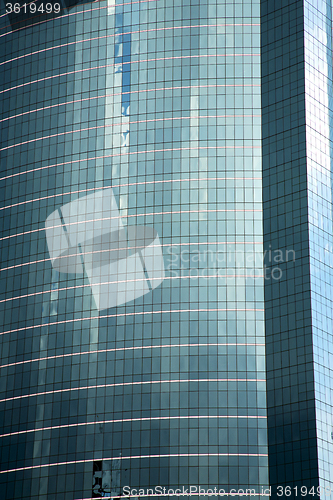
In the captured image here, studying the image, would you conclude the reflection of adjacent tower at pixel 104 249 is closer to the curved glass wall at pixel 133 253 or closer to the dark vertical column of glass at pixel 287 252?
the curved glass wall at pixel 133 253

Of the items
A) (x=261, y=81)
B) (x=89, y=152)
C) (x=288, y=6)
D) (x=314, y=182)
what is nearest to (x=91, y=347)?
(x=89, y=152)

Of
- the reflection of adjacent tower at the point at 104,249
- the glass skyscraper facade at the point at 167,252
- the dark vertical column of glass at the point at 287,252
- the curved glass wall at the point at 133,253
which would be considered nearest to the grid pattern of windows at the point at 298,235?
the dark vertical column of glass at the point at 287,252

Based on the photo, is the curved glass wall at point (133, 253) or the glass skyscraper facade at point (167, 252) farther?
the curved glass wall at point (133, 253)

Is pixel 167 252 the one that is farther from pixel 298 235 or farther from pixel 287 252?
pixel 298 235

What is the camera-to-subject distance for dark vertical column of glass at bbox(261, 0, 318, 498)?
3659 inches

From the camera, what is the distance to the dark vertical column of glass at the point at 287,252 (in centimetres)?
9294

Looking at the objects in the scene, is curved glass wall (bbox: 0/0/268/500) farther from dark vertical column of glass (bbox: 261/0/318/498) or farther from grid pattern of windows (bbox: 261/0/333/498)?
grid pattern of windows (bbox: 261/0/333/498)

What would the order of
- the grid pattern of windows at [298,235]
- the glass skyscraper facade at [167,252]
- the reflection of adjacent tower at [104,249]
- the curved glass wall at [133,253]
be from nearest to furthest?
the grid pattern of windows at [298,235] → the glass skyscraper facade at [167,252] → the curved glass wall at [133,253] → the reflection of adjacent tower at [104,249]

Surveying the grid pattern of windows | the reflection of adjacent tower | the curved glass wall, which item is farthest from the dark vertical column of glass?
the reflection of adjacent tower

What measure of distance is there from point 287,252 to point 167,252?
17457mm

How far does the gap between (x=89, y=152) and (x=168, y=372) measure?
124 ft

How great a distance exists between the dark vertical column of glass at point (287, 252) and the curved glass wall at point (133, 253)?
1673 mm

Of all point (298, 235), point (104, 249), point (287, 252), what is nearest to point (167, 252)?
point (104, 249)

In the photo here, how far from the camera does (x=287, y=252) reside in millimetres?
102062
